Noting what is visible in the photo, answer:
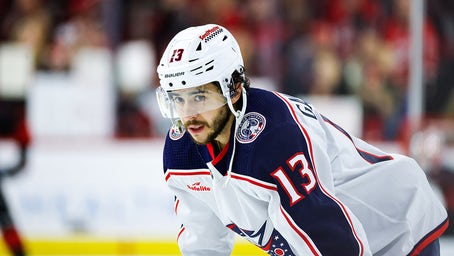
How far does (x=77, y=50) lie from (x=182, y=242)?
9.74ft

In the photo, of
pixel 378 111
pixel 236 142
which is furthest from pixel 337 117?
pixel 236 142

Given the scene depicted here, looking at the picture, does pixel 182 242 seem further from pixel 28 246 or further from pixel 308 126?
pixel 28 246

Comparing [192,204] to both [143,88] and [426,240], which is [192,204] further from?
[143,88]

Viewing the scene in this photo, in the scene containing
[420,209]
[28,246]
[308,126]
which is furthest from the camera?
[28,246]

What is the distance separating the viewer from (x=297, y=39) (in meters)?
5.17

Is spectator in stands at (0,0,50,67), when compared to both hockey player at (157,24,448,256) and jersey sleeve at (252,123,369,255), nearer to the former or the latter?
hockey player at (157,24,448,256)

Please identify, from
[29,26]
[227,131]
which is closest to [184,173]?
[227,131]

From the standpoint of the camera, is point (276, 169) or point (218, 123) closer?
point (276, 169)

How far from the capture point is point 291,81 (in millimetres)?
5113

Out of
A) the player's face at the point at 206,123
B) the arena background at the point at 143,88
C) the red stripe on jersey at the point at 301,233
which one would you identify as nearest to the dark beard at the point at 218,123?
the player's face at the point at 206,123

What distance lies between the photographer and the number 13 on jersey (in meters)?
2.00

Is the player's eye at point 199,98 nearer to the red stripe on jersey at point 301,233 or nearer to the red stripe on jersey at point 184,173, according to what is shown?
the red stripe on jersey at point 184,173

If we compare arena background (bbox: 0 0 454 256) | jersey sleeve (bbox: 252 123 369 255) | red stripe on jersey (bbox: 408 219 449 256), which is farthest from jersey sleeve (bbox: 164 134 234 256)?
arena background (bbox: 0 0 454 256)

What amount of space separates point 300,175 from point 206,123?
0.28m
